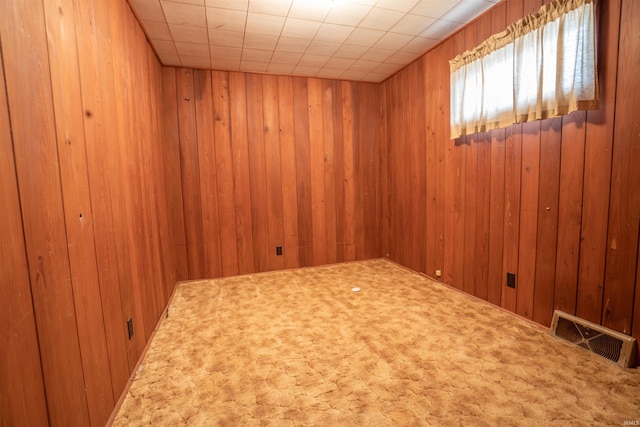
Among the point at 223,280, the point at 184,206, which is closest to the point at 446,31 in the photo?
the point at 184,206

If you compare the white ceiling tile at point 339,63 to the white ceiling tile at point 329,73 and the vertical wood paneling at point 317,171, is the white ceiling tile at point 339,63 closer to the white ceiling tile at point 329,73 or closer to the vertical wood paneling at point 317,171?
the white ceiling tile at point 329,73

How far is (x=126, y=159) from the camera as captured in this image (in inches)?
75.7

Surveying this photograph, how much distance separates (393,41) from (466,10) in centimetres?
71

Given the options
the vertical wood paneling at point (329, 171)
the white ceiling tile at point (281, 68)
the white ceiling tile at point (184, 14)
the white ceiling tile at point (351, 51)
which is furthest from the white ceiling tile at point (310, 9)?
the vertical wood paneling at point (329, 171)

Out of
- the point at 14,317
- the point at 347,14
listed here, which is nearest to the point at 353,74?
the point at 347,14

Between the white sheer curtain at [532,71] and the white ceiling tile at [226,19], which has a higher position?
the white ceiling tile at [226,19]

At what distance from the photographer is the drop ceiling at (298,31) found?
7.63ft

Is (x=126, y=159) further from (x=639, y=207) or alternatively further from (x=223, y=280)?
(x=639, y=207)

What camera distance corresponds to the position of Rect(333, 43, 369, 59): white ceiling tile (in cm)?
306

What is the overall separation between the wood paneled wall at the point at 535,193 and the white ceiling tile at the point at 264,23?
170 centimetres

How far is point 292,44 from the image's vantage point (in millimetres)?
2977

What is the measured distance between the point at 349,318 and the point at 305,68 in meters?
2.95

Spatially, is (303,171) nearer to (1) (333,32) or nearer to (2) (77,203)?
(1) (333,32)

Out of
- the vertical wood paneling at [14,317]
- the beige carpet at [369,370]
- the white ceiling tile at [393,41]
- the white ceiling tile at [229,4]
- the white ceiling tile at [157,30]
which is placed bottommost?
the beige carpet at [369,370]
